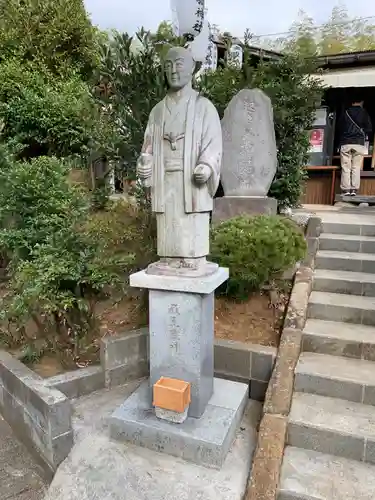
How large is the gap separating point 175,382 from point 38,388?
1.22 metres

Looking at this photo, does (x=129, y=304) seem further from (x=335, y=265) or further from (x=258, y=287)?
(x=335, y=265)

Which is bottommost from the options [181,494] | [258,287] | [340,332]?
[181,494]

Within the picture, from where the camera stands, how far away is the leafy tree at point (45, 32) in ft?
31.4

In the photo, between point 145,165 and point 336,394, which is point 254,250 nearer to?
point 336,394

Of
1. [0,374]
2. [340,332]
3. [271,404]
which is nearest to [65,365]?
[0,374]

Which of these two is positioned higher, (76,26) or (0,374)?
(76,26)

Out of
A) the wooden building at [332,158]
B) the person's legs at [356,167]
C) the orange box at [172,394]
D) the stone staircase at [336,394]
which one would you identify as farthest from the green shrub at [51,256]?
the wooden building at [332,158]

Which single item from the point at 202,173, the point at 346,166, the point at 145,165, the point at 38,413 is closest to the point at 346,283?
the point at 202,173

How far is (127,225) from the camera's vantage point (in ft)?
20.6

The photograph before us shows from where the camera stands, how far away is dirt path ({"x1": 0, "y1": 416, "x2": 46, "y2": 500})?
3.08 meters

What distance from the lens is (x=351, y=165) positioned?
10148 millimetres

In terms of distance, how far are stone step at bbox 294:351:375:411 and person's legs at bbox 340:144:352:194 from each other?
23.3 ft

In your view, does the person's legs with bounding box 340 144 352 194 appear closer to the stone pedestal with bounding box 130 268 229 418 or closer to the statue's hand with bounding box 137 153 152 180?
the stone pedestal with bounding box 130 268 229 418

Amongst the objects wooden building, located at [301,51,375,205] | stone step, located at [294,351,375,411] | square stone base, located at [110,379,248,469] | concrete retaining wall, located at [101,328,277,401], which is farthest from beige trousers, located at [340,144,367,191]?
square stone base, located at [110,379,248,469]
